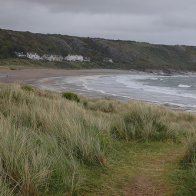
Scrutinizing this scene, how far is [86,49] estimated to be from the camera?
513 ft

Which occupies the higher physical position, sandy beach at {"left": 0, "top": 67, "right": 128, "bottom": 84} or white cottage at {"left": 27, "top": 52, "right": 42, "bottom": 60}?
white cottage at {"left": 27, "top": 52, "right": 42, "bottom": 60}

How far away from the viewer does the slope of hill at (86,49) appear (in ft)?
386

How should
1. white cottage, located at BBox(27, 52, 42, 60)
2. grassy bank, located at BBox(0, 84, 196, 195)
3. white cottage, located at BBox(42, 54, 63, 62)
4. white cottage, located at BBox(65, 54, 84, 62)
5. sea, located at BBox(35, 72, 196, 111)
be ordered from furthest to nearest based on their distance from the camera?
white cottage, located at BBox(65, 54, 84, 62), white cottage, located at BBox(42, 54, 63, 62), white cottage, located at BBox(27, 52, 42, 60), sea, located at BBox(35, 72, 196, 111), grassy bank, located at BBox(0, 84, 196, 195)

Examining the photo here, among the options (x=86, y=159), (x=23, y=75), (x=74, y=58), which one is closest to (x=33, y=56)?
(x=74, y=58)

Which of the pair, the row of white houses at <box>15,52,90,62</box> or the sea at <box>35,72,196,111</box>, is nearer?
the sea at <box>35,72,196,111</box>

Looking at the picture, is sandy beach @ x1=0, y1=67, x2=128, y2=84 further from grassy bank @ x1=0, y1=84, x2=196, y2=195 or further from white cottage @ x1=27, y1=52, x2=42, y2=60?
grassy bank @ x1=0, y1=84, x2=196, y2=195

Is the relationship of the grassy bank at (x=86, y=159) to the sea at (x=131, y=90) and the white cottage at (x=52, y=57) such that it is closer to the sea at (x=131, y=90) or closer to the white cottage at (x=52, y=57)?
the sea at (x=131, y=90)

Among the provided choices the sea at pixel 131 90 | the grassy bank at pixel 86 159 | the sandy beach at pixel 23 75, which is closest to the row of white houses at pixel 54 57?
the sandy beach at pixel 23 75

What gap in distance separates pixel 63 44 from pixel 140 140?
14605 centimetres

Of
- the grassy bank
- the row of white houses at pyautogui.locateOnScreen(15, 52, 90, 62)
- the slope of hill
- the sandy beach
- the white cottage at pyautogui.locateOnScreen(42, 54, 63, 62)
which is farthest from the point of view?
the white cottage at pyautogui.locateOnScreen(42, 54, 63, 62)

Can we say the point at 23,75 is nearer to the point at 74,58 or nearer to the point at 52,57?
the point at 52,57

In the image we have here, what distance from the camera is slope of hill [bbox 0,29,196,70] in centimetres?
11772

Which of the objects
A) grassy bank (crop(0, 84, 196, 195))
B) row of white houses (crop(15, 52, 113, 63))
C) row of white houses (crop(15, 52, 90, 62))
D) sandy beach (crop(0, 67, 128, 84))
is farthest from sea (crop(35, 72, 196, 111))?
row of white houses (crop(15, 52, 113, 63))

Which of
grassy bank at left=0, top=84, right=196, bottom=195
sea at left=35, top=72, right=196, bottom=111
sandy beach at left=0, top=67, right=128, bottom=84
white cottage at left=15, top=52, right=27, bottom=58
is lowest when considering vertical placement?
sandy beach at left=0, top=67, right=128, bottom=84
